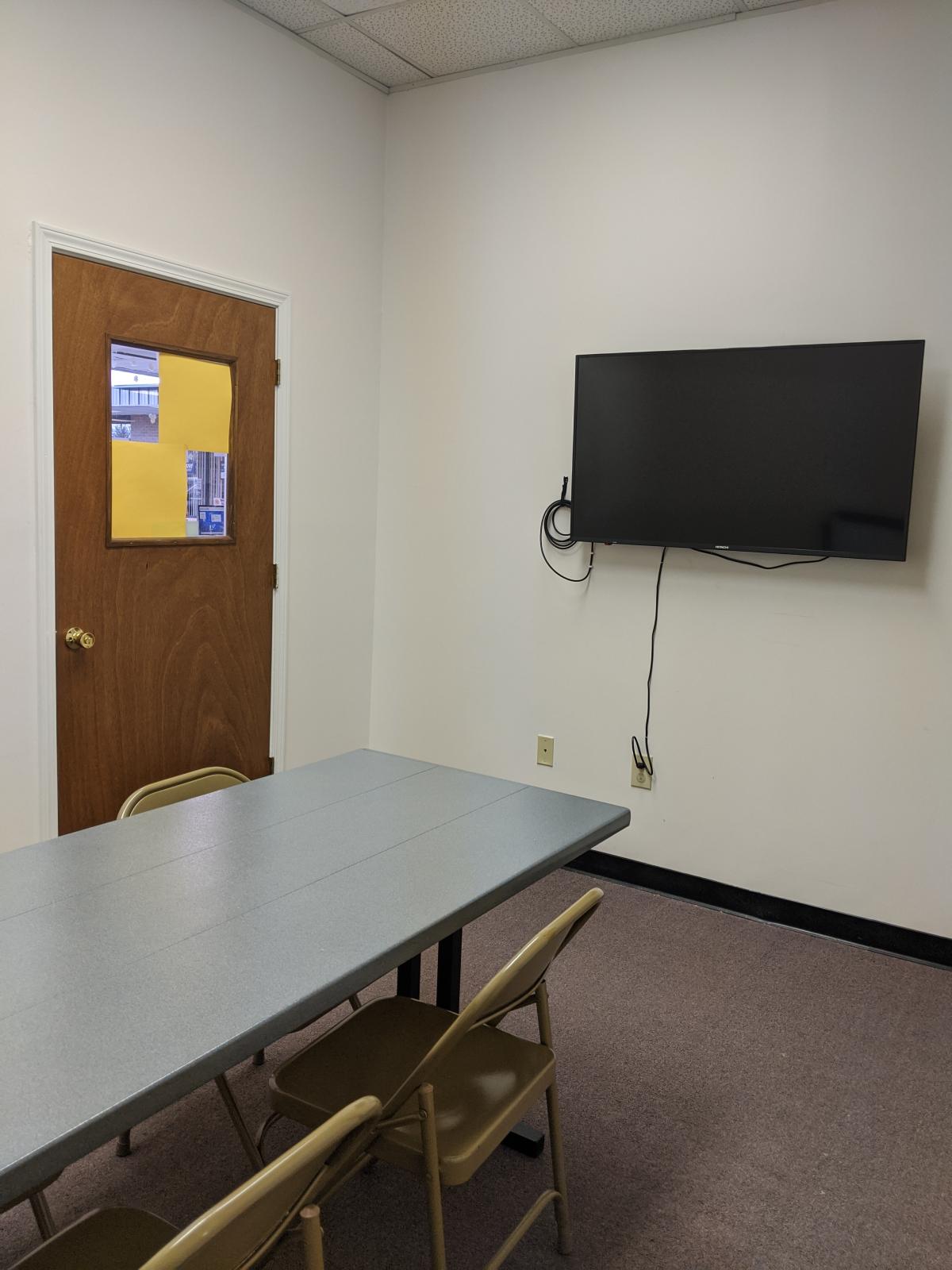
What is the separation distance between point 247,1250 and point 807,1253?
50.7 inches

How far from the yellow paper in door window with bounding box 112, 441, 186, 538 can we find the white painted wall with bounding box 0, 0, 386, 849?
322 mm

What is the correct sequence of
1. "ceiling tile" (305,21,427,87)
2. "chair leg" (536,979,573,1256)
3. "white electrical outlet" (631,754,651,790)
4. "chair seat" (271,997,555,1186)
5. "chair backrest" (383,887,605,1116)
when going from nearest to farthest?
"chair backrest" (383,887,605,1116), "chair seat" (271,997,555,1186), "chair leg" (536,979,573,1256), "ceiling tile" (305,21,427,87), "white electrical outlet" (631,754,651,790)

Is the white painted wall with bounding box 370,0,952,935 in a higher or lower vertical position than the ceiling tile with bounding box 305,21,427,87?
lower

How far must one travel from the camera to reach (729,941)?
3.38 metres

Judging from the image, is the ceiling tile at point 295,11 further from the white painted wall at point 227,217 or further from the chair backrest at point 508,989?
the chair backrest at point 508,989

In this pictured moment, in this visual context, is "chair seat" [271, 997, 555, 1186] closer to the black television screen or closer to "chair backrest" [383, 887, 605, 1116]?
"chair backrest" [383, 887, 605, 1116]

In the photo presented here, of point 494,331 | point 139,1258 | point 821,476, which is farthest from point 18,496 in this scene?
point 821,476

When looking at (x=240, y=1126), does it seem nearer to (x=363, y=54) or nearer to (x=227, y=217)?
(x=227, y=217)

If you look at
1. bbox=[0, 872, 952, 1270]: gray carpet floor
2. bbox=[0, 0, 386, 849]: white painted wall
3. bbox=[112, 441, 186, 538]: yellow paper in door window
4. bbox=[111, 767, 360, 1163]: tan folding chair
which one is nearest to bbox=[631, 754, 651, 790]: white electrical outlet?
bbox=[0, 872, 952, 1270]: gray carpet floor

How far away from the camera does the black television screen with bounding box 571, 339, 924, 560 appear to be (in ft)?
10.2

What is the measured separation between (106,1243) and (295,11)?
12.0ft

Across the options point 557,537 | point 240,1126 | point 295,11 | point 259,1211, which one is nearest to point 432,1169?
point 259,1211

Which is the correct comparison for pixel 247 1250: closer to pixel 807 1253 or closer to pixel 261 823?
pixel 261 823

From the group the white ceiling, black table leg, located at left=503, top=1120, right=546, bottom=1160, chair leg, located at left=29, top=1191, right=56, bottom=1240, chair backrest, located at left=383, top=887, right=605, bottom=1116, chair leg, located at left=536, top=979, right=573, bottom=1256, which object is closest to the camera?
chair backrest, located at left=383, top=887, right=605, bottom=1116
